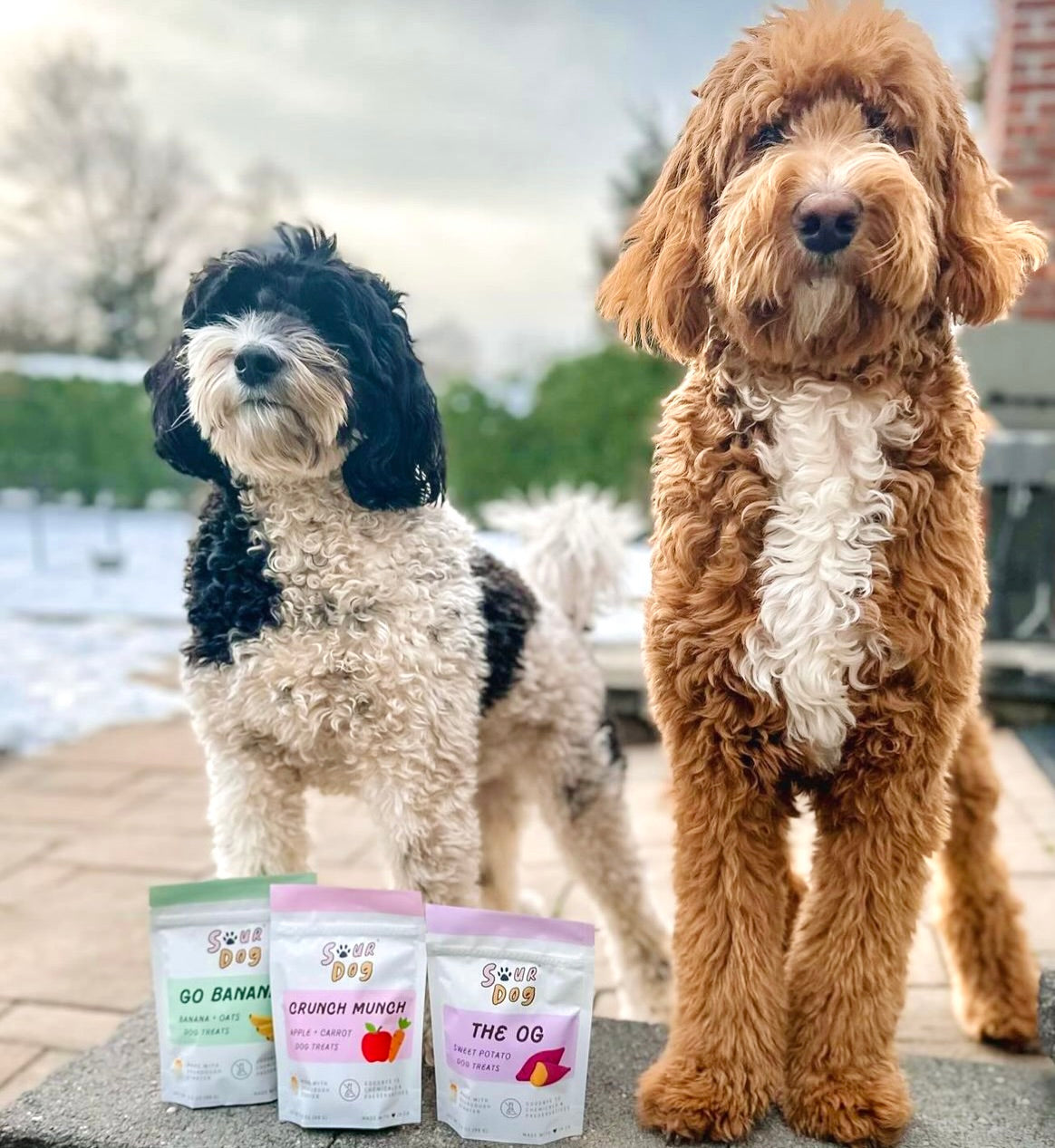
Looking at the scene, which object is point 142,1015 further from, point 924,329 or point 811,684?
point 924,329

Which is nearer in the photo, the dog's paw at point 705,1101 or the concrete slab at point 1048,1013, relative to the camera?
the dog's paw at point 705,1101

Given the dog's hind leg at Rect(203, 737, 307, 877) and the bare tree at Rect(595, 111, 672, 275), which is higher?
the bare tree at Rect(595, 111, 672, 275)

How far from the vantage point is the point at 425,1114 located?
1924 mm

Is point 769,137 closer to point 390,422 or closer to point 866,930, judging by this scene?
point 390,422

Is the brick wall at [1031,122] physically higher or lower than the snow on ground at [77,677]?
higher

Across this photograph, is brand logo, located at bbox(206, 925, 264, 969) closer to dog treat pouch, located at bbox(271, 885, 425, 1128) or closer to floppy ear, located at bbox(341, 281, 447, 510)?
dog treat pouch, located at bbox(271, 885, 425, 1128)

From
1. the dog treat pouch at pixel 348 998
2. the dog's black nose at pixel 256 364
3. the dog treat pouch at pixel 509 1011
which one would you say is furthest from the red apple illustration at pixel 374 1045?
the dog's black nose at pixel 256 364

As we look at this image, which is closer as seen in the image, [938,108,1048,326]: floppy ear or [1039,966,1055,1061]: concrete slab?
[938,108,1048,326]: floppy ear

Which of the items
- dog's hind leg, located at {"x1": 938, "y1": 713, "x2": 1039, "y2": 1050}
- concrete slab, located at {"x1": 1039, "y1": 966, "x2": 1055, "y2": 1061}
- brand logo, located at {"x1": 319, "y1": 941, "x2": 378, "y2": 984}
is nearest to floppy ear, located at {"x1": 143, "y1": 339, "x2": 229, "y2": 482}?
brand logo, located at {"x1": 319, "y1": 941, "x2": 378, "y2": 984}

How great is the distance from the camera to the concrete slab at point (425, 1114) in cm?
186

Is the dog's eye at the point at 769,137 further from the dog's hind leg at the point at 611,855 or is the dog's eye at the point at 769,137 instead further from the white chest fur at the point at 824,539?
the dog's hind leg at the point at 611,855

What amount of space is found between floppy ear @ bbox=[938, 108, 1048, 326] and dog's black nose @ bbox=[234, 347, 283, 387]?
1.02 metres

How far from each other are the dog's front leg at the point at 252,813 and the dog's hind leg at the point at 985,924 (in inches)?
53.6

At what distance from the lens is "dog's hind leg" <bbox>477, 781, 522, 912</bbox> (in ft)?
8.50
